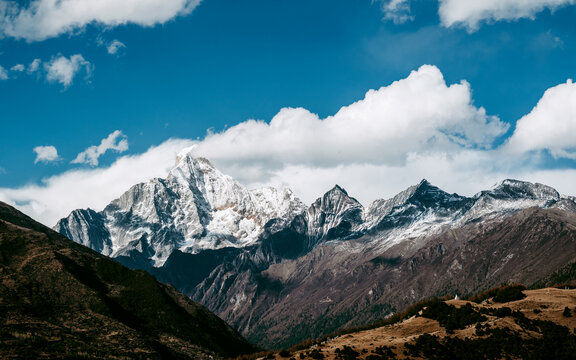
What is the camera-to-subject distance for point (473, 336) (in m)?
113

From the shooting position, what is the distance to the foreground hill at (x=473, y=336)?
106 metres

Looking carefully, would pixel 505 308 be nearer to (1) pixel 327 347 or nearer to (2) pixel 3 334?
(1) pixel 327 347

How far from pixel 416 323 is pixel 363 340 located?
18271 mm

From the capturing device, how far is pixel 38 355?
118312mm

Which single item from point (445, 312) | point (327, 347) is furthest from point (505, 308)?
point (327, 347)

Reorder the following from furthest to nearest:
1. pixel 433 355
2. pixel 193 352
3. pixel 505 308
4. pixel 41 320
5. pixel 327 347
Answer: pixel 193 352, pixel 41 320, pixel 505 308, pixel 327 347, pixel 433 355

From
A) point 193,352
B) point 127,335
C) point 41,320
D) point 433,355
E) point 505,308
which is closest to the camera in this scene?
point 433,355

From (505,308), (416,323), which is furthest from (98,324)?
(505,308)

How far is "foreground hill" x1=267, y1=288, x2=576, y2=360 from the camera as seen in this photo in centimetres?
10556

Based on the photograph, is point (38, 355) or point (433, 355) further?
point (38, 355)

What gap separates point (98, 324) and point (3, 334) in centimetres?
4923

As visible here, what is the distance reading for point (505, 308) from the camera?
125500 millimetres

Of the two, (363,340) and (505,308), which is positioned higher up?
(505,308)

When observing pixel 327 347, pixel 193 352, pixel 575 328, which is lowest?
pixel 193 352
